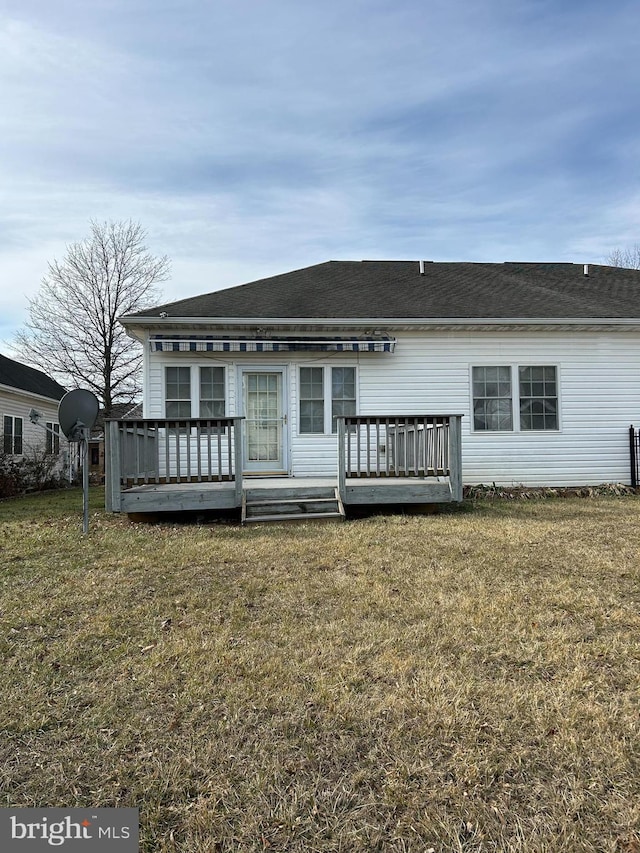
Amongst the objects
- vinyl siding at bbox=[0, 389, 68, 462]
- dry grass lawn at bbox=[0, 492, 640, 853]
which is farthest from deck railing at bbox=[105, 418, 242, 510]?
vinyl siding at bbox=[0, 389, 68, 462]

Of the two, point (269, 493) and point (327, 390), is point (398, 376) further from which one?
point (269, 493)

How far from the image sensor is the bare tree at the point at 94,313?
2300 cm

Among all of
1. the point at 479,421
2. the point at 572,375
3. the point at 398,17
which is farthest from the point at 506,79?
the point at 479,421

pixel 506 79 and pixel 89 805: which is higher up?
pixel 506 79

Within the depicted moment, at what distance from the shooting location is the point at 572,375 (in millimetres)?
10508

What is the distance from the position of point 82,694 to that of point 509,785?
198cm

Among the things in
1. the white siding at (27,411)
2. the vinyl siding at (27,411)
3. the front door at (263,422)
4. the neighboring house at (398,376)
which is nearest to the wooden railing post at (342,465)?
the neighboring house at (398,376)

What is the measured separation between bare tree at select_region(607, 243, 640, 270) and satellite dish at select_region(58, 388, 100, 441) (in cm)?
3454

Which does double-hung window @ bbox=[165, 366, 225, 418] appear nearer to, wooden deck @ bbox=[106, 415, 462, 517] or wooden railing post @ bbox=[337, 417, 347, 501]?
wooden deck @ bbox=[106, 415, 462, 517]

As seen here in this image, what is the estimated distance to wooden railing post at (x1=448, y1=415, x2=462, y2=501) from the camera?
7664mm

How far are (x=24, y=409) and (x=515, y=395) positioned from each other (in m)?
16.7

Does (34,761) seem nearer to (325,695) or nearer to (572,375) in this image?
(325,695)

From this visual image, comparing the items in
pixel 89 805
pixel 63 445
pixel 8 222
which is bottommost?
pixel 89 805

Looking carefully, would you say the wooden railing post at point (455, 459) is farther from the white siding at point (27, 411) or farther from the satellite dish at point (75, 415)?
the white siding at point (27, 411)
